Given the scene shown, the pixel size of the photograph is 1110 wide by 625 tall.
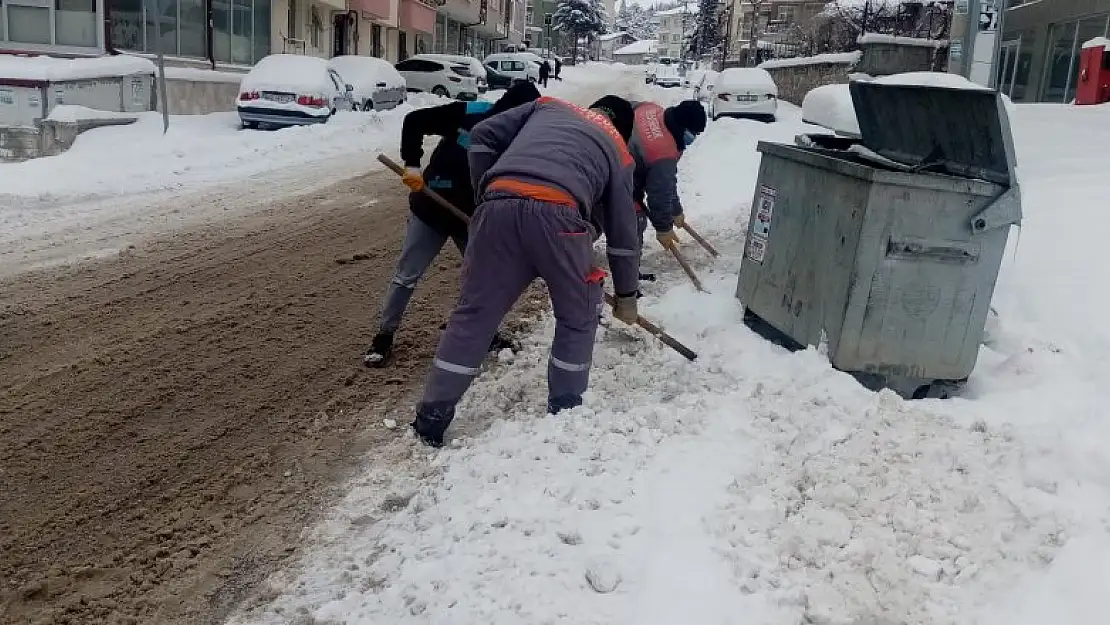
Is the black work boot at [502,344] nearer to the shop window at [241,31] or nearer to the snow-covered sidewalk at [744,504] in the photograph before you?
the snow-covered sidewalk at [744,504]

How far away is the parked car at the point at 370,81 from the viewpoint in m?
20.2

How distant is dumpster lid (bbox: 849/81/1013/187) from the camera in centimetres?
458

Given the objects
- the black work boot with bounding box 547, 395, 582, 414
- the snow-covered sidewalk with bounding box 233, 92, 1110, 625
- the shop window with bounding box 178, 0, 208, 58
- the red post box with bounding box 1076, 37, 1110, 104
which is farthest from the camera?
the shop window with bounding box 178, 0, 208, 58

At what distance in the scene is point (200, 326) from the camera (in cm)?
552

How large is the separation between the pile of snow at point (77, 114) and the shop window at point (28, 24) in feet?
12.2

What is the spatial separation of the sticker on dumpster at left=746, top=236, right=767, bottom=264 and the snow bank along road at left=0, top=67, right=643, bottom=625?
6.50 ft

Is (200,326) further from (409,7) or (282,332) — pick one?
(409,7)

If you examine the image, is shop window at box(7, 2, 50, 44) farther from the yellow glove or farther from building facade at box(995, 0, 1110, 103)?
building facade at box(995, 0, 1110, 103)

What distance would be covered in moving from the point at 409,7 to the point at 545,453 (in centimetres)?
3546

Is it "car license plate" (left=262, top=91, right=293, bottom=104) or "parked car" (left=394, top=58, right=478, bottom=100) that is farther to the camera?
"parked car" (left=394, top=58, right=478, bottom=100)

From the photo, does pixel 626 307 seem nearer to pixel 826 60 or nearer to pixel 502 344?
pixel 502 344

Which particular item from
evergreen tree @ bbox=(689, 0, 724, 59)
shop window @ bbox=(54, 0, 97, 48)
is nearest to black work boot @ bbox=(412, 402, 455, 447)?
shop window @ bbox=(54, 0, 97, 48)

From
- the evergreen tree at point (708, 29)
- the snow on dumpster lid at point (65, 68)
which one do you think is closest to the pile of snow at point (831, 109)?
the snow on dumpster lid at point (65, 68)

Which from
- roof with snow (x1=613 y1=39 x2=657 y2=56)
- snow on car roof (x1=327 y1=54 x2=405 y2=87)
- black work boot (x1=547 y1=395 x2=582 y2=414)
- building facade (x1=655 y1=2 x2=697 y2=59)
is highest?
building facade (x1=655 y1=2 x2=697 y2=59)
